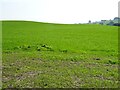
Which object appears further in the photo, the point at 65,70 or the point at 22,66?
the point at 22,66

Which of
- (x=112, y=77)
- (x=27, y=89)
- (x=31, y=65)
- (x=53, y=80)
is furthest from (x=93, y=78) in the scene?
(x=31, y=65)

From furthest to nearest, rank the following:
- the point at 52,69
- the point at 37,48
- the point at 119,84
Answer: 1. the point at 37,48
2. the point at 52,69
3. the point at 119,84

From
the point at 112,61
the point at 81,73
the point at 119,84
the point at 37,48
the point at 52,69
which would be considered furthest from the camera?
the point at 37,48

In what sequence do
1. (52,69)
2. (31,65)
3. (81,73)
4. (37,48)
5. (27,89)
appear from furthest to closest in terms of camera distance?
(37,48)
(31,65)
(52,69)
(81,73)
(27,89)

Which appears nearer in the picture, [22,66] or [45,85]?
[45,85]

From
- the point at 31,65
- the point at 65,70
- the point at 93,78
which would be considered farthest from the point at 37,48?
the point at 93,78

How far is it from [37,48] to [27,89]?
48.9 ft

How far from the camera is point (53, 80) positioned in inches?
487

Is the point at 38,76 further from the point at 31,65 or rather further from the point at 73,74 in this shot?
the point at 31,65

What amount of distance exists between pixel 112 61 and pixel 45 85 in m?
8.17

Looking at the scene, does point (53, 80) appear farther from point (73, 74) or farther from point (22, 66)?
point (22, 66)

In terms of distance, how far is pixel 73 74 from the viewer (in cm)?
1376

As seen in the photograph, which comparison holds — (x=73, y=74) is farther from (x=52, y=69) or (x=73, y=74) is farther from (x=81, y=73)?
(x=52, y=69)

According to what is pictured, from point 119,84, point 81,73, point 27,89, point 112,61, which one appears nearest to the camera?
point 27,89
